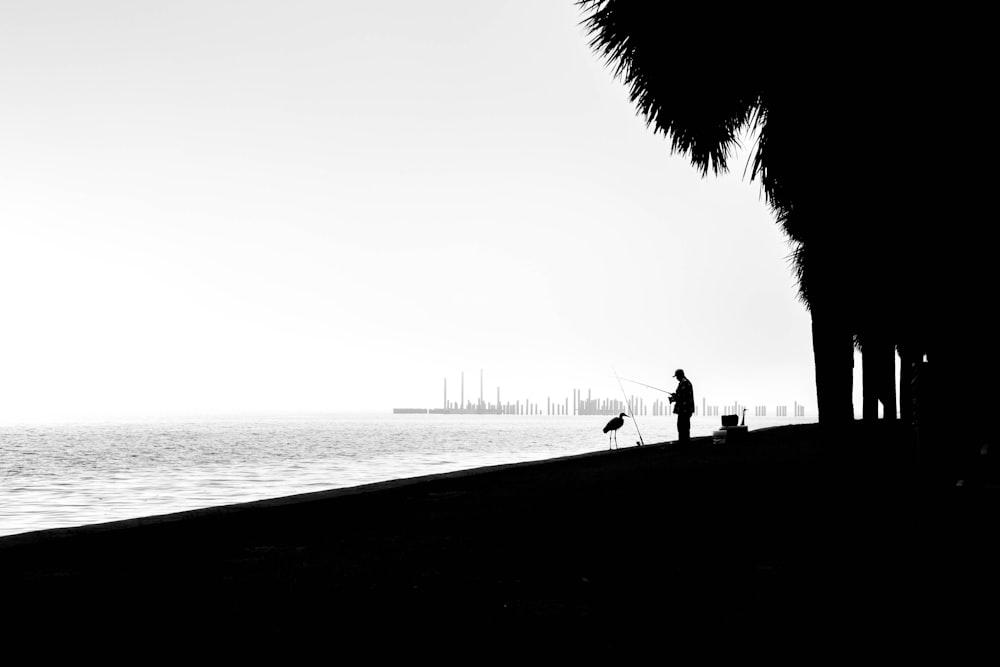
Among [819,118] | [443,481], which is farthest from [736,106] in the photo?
[443,481]

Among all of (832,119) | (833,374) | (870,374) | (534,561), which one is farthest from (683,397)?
(534,561)

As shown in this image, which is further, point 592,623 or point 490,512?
point 490,512

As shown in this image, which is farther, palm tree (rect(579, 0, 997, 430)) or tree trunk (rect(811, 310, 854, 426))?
tree trunk (rect(811, 310, 854, 426))

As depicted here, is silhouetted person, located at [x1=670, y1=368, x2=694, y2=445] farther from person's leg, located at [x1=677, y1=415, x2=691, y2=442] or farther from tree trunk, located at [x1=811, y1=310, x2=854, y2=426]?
tree trunk, located at [x1=811, y1=310, x2=854, y2=426]

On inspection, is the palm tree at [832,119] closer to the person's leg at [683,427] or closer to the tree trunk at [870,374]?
the person's leg at [683,427]

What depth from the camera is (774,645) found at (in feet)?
12.3

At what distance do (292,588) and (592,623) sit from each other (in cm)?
175

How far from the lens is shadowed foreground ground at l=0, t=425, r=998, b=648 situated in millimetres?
4430

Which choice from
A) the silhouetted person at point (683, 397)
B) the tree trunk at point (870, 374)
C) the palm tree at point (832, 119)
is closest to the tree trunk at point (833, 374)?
the palm tree at point (832, 119)

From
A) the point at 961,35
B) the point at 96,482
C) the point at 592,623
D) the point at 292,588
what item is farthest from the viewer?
the point at 96,482

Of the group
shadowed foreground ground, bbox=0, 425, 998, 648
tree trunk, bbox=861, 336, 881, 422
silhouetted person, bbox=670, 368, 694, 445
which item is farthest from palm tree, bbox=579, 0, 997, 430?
tree trunk, bbox=861, 336, 881, 422

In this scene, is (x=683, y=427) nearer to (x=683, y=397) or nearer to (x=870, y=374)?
(x=683, y=397)

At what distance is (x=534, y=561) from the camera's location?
5852 mm

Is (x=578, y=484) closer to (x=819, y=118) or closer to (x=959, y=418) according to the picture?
(x=959, y=418)
